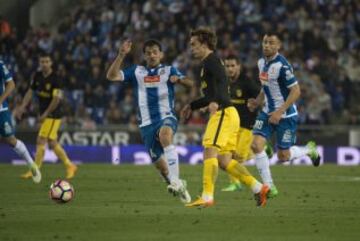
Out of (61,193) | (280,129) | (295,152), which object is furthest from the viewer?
(295,152)

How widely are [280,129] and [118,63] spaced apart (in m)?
2.94

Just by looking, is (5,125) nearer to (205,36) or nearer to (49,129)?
(49,129)

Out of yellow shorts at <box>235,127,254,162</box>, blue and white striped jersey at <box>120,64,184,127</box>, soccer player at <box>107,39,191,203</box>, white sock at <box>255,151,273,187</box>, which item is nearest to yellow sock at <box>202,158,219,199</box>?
soccer player at <box>107,39,191,203</box>

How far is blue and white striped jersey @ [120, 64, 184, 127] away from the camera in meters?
13.9

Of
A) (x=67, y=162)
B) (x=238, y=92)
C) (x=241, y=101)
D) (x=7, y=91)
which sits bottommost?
(x=67, y=162)

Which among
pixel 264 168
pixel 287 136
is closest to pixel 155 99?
pixel 264 168

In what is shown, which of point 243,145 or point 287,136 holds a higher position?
point 287,136

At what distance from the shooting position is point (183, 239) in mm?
9156

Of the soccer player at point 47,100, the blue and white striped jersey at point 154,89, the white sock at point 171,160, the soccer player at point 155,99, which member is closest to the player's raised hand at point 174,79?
the soccer player at point 155,99

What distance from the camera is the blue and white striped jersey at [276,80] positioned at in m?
14.2

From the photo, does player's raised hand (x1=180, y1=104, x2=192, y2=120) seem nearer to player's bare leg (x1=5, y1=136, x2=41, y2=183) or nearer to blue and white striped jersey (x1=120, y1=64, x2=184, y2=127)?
blue and white striped jersey (x1=120, y1=64, x2=184, y2=127)

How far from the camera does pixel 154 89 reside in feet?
45.9

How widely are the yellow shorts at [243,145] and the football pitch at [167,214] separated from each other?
86 cm

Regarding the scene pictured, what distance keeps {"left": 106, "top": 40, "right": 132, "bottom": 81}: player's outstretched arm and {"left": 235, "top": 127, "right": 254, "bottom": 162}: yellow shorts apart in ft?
10.7
